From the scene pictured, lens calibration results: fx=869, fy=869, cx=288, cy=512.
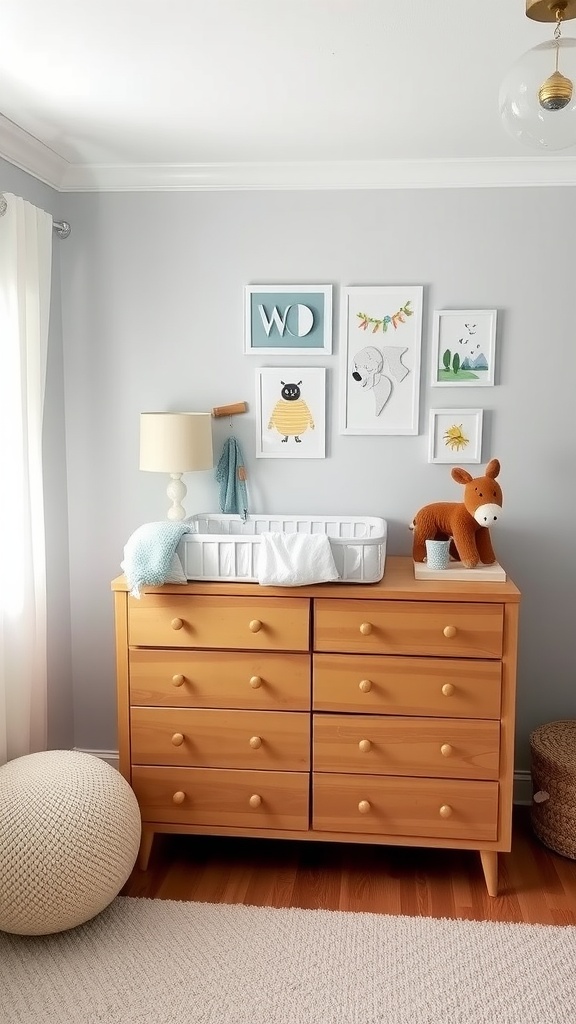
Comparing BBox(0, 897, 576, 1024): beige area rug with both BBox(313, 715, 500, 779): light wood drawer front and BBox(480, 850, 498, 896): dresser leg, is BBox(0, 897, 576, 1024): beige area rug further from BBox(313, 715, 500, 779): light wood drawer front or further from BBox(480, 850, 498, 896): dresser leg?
BBox(313, 715, 500, 779): light wood drawer front

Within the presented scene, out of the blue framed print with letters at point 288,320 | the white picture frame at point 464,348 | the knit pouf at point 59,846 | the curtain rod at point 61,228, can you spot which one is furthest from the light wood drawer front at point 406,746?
the curtain rod at point 61,228

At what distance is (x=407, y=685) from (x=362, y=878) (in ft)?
2.15

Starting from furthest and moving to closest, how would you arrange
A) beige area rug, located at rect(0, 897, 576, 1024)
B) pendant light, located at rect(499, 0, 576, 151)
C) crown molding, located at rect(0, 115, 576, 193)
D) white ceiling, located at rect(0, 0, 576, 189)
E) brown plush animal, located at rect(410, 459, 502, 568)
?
crown molding, located at rect(0, 115, 576, 193) < brown plush animal, located at rect(410, 459, 502, 568) < beige area rug, located at rect(0, 897, 576, 1024) < white ceiling, located at rect(0, 0, 576, 189) < pendant light, located at rect(499, 0, 576, 151)

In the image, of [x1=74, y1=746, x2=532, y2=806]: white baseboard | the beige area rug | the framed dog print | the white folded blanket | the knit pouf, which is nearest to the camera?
the beige area rug

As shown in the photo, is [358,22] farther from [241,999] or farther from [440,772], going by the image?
[241,999]

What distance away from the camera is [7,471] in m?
2.60

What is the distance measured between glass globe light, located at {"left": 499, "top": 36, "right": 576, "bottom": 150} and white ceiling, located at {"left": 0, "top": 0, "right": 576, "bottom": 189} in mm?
588

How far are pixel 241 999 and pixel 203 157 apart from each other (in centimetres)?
248

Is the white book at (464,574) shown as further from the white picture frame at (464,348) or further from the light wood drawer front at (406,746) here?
the white picture frame at (464,348)

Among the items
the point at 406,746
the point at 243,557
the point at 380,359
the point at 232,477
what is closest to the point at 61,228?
the point at 232,477

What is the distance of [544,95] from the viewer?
1.25 metres

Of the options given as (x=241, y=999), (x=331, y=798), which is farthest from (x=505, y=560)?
(x=241, y=999)

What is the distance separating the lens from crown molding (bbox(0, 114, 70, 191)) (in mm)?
2521

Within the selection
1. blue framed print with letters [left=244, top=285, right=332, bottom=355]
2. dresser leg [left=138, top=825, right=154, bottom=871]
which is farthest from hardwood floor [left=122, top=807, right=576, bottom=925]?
blue framed print with letters [left=244, top=285, right=332, bottom=355]
